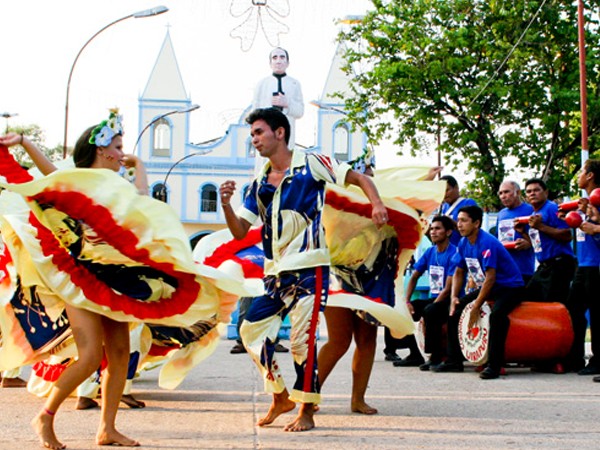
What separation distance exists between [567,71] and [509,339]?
20.0m

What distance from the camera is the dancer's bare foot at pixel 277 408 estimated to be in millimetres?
5629

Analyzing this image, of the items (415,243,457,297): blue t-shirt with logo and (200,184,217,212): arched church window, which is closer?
(415,243,457,297): blue t-shirt with logo

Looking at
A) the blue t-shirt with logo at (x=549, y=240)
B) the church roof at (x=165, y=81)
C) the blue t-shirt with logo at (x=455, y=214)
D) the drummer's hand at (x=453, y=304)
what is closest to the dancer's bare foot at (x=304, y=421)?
the drummer's hand at (x=453, y=304)

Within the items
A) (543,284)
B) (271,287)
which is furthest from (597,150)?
(271,287)

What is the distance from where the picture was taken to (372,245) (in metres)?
6.50

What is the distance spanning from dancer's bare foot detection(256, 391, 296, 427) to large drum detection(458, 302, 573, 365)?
3494 mm

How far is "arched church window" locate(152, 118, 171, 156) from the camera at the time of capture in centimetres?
5347

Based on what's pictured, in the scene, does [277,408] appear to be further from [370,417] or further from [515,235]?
[515,235]

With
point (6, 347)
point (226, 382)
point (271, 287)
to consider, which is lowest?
point (226, 382)

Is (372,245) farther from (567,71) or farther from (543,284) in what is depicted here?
(567,71)

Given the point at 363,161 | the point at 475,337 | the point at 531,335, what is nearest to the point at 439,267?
the point at 475,337

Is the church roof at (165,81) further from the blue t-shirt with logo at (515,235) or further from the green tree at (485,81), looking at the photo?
the blue t-shirt with logo at (515,235)

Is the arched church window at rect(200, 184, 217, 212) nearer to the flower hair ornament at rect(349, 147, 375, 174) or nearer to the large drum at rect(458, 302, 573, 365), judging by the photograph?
the large drum at rect(458, 302, 573, 365)

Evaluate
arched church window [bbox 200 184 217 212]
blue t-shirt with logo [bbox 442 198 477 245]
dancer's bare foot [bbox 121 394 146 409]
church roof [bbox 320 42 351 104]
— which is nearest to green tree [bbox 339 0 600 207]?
church roof [bbox 320 42 351 104]
